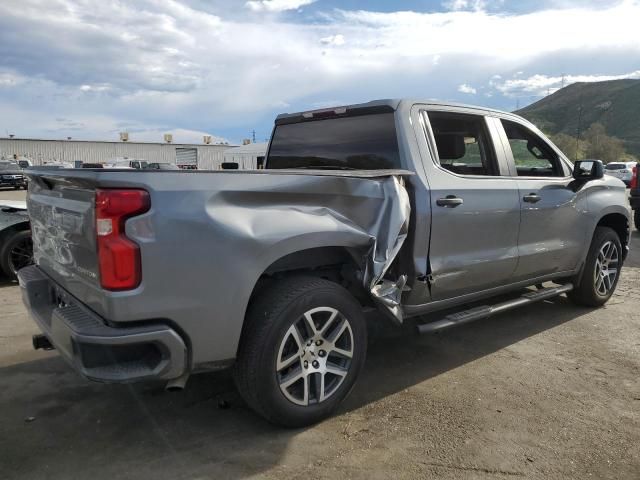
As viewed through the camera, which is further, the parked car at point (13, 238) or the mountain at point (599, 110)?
the mountain at point (599, 110)

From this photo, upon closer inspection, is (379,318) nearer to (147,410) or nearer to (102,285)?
(147,410)

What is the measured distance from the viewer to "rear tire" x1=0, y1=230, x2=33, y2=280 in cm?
609

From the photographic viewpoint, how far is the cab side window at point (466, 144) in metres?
3.94

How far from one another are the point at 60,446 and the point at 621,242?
221 inches

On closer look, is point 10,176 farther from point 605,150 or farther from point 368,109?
point 605,150

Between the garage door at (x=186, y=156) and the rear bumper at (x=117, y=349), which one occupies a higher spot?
the garage door at (x=186, y=156)

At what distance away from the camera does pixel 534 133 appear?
4.64m

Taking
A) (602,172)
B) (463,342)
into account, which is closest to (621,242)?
(602,172)

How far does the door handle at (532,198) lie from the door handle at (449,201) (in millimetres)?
907

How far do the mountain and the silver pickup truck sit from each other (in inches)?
3148

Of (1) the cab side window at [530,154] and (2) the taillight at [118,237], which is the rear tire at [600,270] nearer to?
(1) the cab side window at [530,154]

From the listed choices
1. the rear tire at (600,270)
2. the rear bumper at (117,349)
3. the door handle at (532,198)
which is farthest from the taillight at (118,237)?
the rear tire at (600,270)

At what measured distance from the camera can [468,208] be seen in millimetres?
3678

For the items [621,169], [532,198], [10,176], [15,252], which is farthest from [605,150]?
[15,252]
